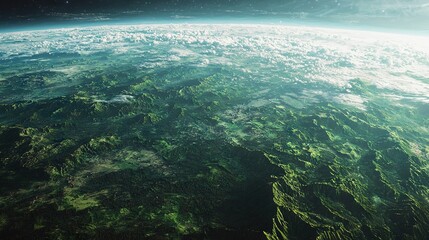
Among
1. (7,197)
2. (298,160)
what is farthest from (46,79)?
(298,160)

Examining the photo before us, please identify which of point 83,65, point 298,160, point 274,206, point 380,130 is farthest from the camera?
point 83,65

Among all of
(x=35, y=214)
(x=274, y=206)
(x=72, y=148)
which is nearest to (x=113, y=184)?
(x=35, y=214)

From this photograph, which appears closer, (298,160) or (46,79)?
(298,160)

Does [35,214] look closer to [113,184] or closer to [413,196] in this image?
[113,184]

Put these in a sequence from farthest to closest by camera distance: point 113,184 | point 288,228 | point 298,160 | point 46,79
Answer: point 46,79 < point 298,160 < point 113,184 < point 288,228

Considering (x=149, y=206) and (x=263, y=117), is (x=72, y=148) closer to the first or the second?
(x=149, y=206)

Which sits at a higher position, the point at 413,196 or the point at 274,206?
the point at 274,206
